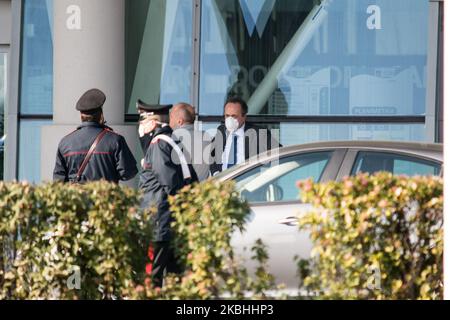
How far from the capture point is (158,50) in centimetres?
1500

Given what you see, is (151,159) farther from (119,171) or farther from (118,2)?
(118,2)

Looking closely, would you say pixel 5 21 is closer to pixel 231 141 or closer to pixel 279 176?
pixel 231 141

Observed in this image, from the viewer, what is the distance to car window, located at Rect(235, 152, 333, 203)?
902 cm

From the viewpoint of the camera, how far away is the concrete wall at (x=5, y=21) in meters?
15.3

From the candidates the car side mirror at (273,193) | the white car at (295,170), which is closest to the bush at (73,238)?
the white car at (295,170)

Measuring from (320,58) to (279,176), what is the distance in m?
5.73

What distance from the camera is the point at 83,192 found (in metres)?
6.86

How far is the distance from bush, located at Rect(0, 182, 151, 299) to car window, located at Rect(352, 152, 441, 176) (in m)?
2.69

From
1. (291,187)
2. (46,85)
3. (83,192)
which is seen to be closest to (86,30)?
(46,85)

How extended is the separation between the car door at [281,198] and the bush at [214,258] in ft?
3.78

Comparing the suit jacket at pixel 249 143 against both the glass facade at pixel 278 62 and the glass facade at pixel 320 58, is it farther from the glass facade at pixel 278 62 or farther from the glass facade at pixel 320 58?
the glass facade at pixel 320 58

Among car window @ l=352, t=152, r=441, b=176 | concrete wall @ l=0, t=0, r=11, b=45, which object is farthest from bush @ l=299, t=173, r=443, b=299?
concrete wall @ l=0, t=0, r=11, b=45

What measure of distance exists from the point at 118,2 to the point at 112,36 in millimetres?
470

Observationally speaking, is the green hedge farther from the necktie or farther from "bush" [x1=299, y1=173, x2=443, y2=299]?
the necktie
